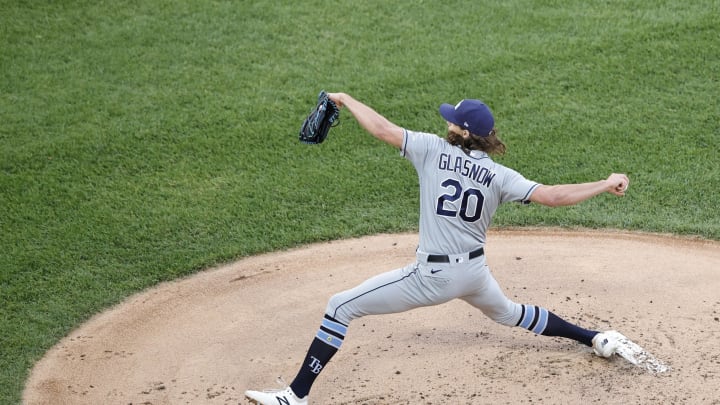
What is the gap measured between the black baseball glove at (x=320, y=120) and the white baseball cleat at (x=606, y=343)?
2137 millimetres

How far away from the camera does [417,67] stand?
35.9 ft

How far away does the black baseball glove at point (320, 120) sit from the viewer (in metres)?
5.95

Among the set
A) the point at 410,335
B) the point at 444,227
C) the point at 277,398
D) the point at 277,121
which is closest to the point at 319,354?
the point at 277,398

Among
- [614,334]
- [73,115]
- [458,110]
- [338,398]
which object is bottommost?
[338,398]

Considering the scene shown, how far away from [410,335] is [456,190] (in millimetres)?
1565

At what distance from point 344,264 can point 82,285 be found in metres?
2.08

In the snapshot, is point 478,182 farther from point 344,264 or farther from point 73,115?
point 73,115

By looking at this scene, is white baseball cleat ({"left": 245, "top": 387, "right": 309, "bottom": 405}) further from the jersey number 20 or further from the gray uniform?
the jersey number 20

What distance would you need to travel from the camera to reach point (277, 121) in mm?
10156

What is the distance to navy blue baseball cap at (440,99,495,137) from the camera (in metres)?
5.51

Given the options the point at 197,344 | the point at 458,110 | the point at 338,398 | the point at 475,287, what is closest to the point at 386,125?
the point at 458,110

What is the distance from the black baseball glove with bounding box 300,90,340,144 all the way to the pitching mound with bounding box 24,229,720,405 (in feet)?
4.93

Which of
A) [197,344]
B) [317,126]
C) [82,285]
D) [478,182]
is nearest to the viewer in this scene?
[478,182]

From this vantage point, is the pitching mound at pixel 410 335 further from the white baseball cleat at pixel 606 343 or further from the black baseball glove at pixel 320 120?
the black baseball glove at pixel 320 120
